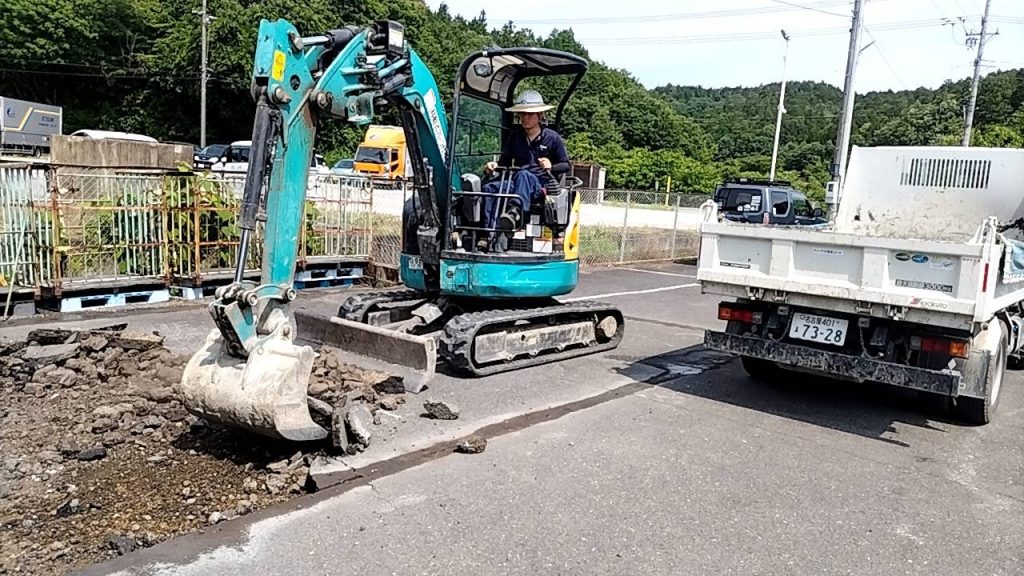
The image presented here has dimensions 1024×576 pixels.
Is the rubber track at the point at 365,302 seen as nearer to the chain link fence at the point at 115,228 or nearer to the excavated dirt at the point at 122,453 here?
the excavated dirt at the point at 122,453

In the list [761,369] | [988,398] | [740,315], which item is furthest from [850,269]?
[761,369]

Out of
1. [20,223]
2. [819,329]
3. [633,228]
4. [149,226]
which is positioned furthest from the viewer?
[633,228]

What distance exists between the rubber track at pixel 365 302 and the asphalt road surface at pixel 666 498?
58.1 inches

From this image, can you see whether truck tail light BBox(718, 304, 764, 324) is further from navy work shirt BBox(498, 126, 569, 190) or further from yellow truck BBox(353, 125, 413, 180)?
yellow truck BBox(353, 125, 413, 180)

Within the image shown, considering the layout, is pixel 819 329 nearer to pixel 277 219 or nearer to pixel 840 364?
pixel 840 364

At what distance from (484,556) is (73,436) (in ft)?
10.3

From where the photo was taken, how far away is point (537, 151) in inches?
322

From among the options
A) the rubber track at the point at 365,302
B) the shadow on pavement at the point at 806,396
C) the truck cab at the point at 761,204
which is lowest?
the shadow on pavement at the point at 806,396

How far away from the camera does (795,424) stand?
6.62 m

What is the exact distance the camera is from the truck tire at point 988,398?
6.42 m

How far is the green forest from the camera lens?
41.9m

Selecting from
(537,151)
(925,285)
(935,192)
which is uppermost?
(537,151)

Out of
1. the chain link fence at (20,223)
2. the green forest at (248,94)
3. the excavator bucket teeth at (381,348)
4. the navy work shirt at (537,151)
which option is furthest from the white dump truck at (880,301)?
the green forest at (248,94)

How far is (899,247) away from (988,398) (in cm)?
164
